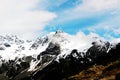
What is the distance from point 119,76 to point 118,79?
3.41ft

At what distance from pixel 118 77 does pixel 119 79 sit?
0.79 m

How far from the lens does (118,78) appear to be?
91.8 metres

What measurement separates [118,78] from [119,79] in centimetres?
57

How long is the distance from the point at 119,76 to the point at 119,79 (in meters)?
0.80

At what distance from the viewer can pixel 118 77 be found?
301 feet

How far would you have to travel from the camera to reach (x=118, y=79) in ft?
301

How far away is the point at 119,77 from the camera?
299ft

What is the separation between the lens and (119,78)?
299ft

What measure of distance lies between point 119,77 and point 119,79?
53 centimetres

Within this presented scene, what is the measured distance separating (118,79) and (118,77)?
0.53m

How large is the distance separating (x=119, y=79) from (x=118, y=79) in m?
0.53

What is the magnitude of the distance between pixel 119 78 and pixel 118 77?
73 cm
